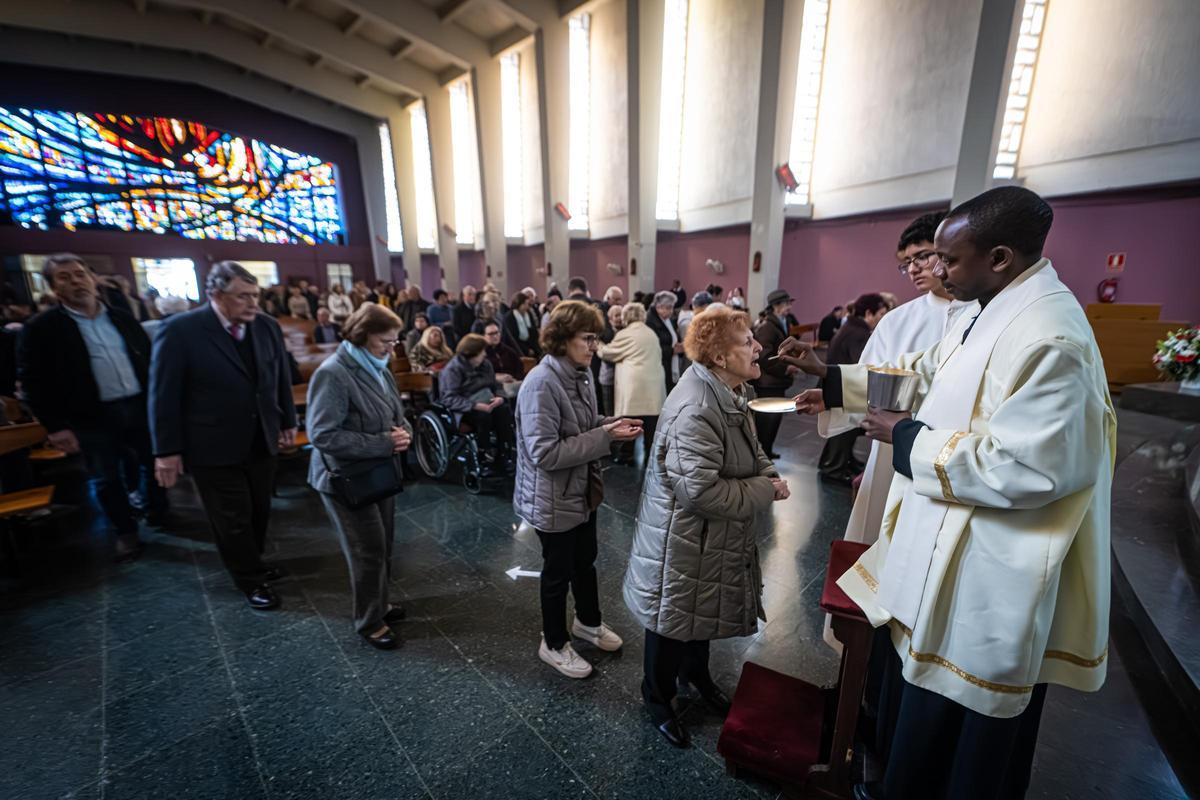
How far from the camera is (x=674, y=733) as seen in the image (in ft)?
6.24

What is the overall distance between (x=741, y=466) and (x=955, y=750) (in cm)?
91

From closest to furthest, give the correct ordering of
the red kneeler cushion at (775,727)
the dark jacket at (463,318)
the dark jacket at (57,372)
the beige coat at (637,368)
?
the red kneeler cushion at (775,727) → the dark jacket at (57,372) → the beige coat at (637,368) → the dark jacket at (463,318)

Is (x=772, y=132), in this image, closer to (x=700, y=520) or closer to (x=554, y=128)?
(x=554, y=128)

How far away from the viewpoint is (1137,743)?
1.90 meters

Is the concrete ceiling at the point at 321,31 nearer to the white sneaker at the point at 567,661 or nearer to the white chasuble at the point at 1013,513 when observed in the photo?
the white sneaker at the point at 567,661

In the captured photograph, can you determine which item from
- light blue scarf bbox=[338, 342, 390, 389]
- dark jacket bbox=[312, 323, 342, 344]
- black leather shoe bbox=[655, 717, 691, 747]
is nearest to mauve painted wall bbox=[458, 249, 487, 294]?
dark jacket bbox=[312, 323, 342, 344]

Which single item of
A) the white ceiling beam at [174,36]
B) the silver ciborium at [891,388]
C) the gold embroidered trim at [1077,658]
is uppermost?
the white ceiling beam at [174,36]

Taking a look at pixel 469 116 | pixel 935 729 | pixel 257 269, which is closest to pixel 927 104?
pixel 935 729

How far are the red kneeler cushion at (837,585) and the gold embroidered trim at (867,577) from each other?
7cm

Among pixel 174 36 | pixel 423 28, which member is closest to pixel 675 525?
pixel 423 28

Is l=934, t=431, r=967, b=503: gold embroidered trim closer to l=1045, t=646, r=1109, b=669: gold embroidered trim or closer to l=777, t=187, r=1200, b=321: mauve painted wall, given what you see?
l=1045, t=646, r=1109, b=669: gold embroidered trim

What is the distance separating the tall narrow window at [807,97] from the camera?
1052cm

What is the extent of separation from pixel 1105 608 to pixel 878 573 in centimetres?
45

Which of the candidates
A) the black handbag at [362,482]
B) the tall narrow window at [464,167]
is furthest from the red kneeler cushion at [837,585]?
the tall narrow window at [464,167]
